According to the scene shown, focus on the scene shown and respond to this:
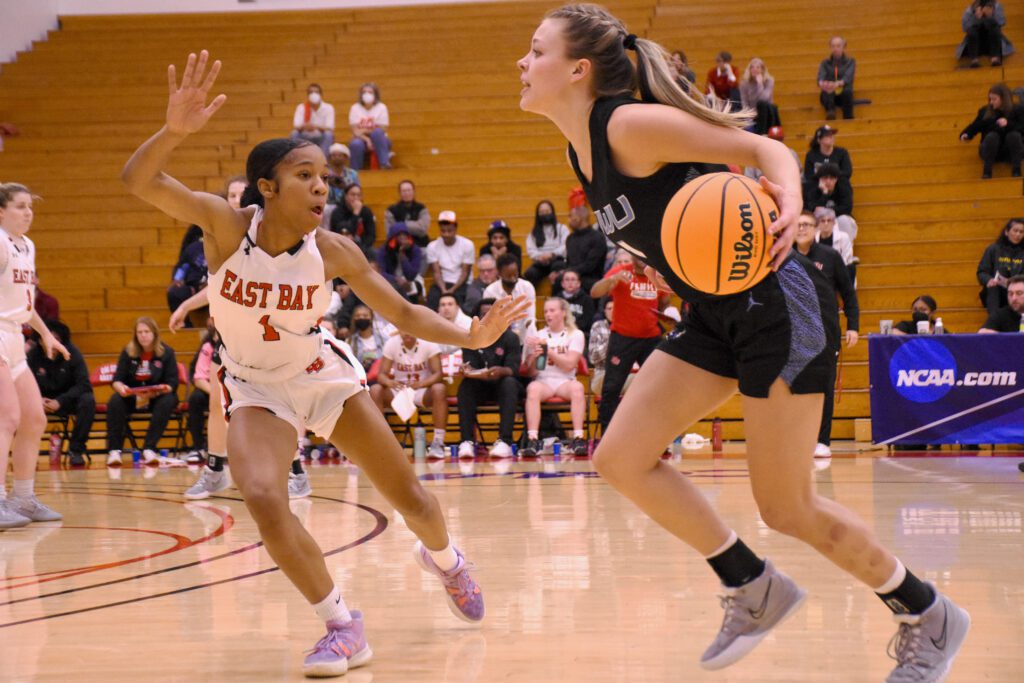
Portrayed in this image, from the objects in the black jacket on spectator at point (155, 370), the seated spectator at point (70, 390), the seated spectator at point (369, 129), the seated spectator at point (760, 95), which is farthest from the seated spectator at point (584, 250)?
the seated spectator at point (70, 390)

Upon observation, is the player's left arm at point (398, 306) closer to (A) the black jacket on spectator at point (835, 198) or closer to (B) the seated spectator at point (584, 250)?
(B) the seated spectator at point (584, 250)

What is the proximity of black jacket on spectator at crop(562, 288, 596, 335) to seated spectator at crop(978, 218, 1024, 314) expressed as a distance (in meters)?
3.97

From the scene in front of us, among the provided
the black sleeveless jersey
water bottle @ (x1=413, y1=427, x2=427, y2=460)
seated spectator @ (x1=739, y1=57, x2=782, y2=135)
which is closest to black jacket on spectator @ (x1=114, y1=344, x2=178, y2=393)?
water bottle @ (x1=413, y1=427, x2=427, y2=460)

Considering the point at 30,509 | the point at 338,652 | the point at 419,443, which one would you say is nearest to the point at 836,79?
the point at 419,443

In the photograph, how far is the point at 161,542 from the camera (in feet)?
19.8

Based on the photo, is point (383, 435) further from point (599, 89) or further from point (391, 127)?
point (391, 127)

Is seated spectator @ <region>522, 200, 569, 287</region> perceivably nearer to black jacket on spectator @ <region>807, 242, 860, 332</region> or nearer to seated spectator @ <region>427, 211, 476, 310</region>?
seated spectator @ <region>427, 211, 476, 310</region>

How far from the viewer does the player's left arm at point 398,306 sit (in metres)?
3.82

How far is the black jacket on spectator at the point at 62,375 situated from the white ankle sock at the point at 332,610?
8.90 metres

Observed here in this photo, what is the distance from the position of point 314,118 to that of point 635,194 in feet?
45.7

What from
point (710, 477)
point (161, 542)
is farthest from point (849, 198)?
point (161, 542)

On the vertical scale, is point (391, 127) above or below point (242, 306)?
above

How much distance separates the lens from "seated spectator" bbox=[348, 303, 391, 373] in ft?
38.7

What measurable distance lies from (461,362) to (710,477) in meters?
3.79
